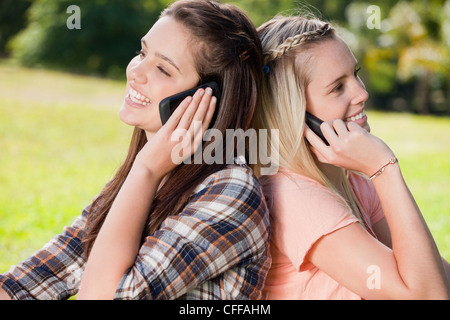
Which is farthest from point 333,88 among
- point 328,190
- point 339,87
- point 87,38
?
point 87,38

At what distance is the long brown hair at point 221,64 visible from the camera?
83.4 inches

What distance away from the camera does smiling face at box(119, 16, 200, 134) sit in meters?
2.14

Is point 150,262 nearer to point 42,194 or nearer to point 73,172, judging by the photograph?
point 42,194

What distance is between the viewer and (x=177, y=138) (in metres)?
2.03

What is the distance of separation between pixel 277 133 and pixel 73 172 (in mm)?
7720

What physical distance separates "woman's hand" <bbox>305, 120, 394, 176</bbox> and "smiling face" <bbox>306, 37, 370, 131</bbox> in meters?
0.12

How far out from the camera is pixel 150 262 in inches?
71.8

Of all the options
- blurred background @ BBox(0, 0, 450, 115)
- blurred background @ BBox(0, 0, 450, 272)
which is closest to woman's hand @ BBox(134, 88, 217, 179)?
blurred background @ BBox(0, 0, 450, 272)

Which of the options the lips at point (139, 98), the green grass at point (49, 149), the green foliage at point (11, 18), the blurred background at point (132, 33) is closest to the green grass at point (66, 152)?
the green grass at point (49, 149)

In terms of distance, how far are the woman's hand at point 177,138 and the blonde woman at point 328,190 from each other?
351 mm

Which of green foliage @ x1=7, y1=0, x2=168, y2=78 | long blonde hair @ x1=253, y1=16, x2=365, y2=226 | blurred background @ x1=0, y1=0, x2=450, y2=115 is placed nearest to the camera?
long blonde hair @ x1=253, y1=16, x2=365, y2=226

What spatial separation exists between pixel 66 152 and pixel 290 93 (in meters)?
9.27

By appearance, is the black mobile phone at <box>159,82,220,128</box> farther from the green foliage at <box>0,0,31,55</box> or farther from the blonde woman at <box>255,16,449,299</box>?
the green foliage at <box>0,0,31,55</box>

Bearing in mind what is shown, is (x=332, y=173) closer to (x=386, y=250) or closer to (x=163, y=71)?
(x=386, y=250)
